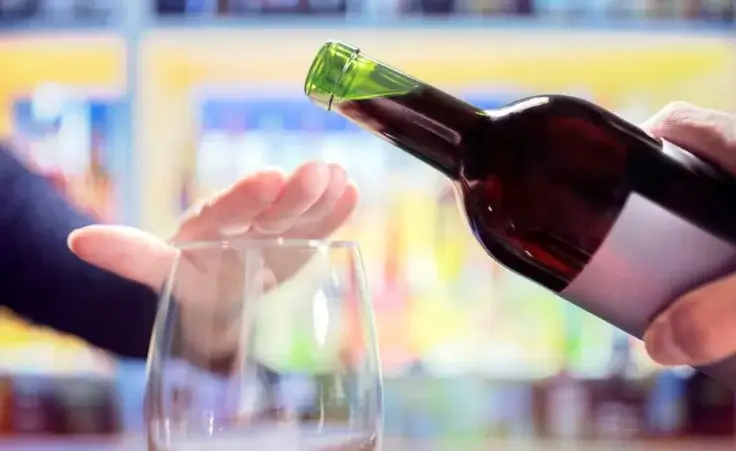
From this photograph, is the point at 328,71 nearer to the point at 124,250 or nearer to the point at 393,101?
the point at 393,101

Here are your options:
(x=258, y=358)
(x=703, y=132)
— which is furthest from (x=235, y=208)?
(x=703, y=132)

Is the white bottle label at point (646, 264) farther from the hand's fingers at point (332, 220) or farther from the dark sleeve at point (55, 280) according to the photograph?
the dark sleeve at point (55, 280)

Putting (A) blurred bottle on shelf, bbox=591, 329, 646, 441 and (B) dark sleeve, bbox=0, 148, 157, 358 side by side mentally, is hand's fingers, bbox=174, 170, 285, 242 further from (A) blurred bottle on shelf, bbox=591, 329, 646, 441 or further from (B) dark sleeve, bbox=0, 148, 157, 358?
(A) blurred bottle on shelf, bbox=591, 329, 646, 441

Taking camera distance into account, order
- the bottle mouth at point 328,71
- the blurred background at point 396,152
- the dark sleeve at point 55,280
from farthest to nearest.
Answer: the blurred background at point 396,152 < the dark sleeve at point 55,280 < the bottle mouth at point 328,71

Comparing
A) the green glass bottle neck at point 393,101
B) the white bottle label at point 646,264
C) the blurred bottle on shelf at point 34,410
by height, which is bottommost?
the blurred bottle on shelf at point 34,410

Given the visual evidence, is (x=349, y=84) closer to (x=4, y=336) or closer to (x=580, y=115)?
(x=580, y=115)

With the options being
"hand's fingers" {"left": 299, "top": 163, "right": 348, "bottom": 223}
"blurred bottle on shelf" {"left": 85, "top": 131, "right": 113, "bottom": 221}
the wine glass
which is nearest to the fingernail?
the wine glass

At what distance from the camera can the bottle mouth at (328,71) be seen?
47cm

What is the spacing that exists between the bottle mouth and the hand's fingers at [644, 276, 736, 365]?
21 cm

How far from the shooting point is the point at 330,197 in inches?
21.0

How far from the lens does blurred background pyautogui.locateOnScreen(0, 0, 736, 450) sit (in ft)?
4.00

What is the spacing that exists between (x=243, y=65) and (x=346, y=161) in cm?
20

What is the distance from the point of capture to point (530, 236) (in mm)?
453

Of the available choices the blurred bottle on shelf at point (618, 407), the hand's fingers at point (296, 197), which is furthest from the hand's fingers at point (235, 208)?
the blurred bottle on shelf at point (618, 407)
